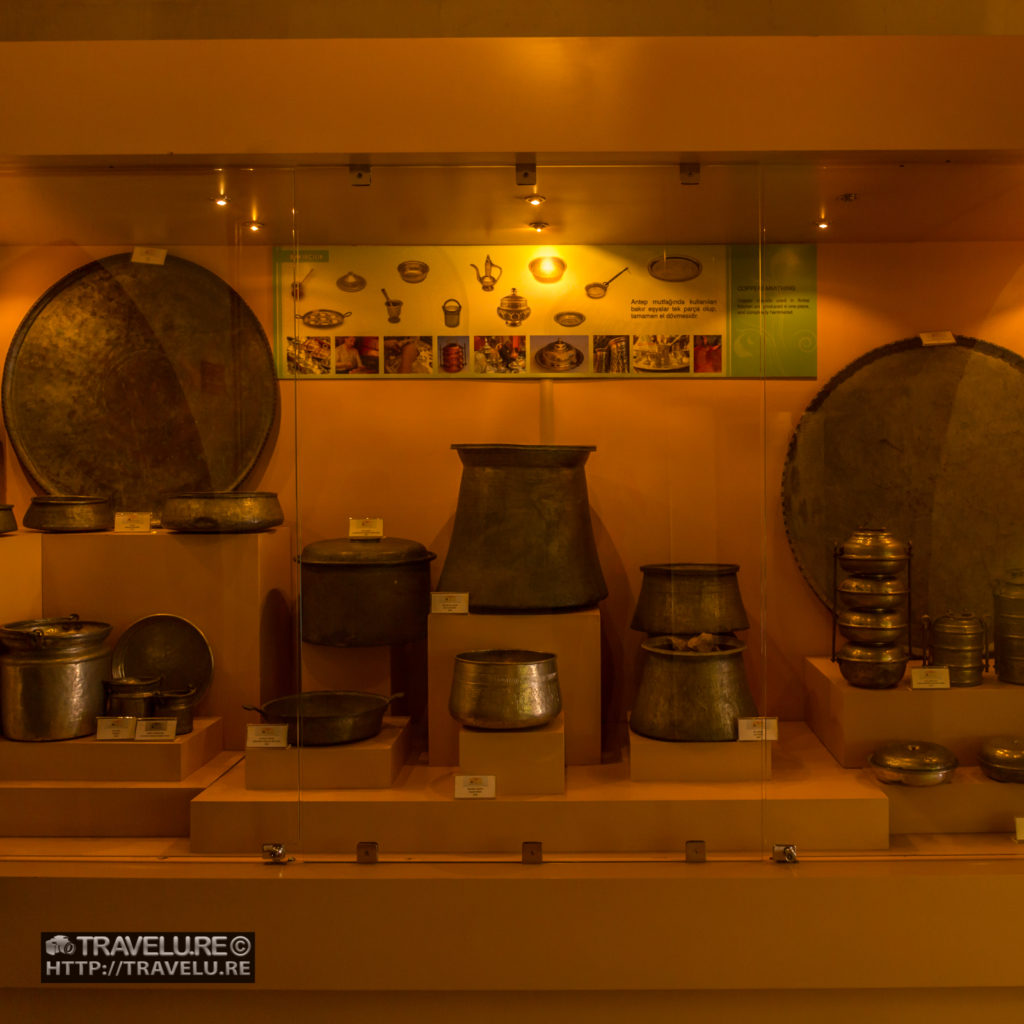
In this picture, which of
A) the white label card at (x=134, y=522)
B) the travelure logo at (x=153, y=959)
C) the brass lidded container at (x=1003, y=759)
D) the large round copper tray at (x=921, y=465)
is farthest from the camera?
the white label card at (x=134, y=522)

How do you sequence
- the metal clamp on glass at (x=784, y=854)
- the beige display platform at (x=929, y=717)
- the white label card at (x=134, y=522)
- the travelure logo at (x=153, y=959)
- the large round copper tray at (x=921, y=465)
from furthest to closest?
the white label card at (x=134, y=522)
the large round copper tray at (x=921, y=465)
the beige display platform at (x=929, y=717)
the metal clamp on glass at (x=784, y=854)
the travelure logo at (x=153, y=959)

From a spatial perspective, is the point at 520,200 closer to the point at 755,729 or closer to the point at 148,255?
the point at 148,255

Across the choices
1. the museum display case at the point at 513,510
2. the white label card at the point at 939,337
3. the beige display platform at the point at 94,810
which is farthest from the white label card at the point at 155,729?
the white label card at the point at 939,337

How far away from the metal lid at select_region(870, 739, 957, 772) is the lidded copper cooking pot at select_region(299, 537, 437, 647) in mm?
1169

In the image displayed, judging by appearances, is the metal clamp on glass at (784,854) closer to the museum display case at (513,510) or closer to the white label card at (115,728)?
the museum display case at (513,510)

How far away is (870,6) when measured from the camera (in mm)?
2863

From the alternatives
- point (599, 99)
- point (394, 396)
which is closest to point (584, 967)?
point (394, 396)

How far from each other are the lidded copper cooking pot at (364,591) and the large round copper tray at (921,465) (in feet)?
3.27

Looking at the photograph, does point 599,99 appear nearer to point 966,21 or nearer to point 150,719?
point 966,21

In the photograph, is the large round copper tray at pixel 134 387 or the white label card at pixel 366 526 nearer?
the white label card at pixel 366 526

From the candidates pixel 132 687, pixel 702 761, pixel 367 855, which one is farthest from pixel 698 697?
pixel 132 687

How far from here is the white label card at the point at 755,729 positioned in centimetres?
223

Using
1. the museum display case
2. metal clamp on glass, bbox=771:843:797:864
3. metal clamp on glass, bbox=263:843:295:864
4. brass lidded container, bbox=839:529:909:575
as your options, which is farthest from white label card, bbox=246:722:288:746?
brass lidded container, bbox=839:529:909:575

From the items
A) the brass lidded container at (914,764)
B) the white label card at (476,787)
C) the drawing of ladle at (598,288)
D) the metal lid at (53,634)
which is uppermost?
the drawing of ladle at (598,288)
